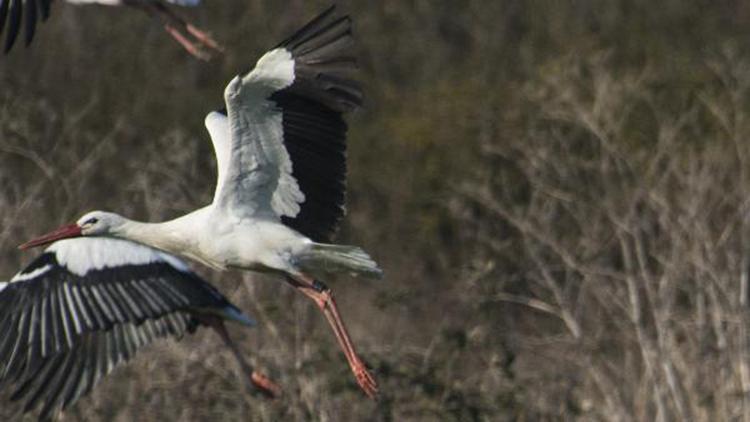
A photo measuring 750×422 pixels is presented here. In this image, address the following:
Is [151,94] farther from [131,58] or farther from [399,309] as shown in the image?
[399,309]

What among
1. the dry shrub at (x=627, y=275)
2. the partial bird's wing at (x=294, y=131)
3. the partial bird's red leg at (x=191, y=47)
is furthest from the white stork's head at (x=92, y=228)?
the dry shrub at (x=627, y=275)

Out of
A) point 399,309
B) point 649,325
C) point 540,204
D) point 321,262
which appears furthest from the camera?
point 540,204

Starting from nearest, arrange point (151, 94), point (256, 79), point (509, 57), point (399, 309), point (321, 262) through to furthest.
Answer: point (256, 79) → point (321, 262) → point (399, 309) → point (151, 94) → point (509, 57)

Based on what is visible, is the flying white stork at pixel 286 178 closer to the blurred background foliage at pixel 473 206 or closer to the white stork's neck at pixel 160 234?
the white stork's neck at pixel 160 234

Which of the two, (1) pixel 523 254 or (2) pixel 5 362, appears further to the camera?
(1) pixel 523 254

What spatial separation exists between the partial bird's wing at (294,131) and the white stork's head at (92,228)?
0.78m

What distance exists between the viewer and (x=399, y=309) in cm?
1495

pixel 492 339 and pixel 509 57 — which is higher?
pixel 509 57

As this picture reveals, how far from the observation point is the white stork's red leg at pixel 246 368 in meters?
12.6

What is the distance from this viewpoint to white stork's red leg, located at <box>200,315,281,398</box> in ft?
41.2

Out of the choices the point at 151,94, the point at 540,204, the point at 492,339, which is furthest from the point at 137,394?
the point at 151,94

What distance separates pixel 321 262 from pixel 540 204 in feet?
23.1

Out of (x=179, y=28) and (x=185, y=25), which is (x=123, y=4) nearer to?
(x=179, y=28)

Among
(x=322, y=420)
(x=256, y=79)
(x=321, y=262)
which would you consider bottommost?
(x=322, y=420)
